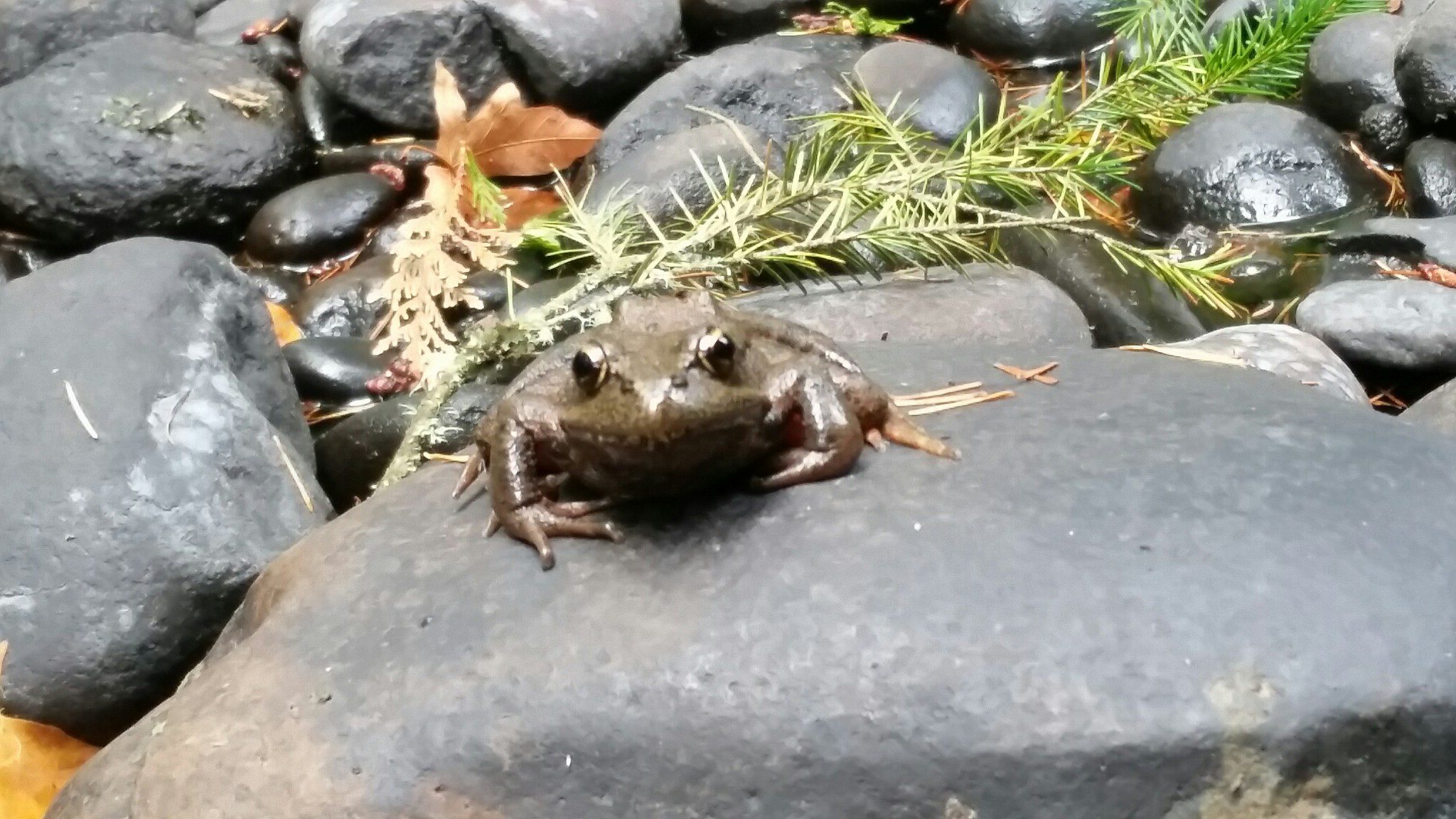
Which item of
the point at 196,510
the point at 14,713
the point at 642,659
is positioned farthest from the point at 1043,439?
the point at 14,713

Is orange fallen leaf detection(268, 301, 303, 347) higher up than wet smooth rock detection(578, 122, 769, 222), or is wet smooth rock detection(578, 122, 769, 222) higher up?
wet smooth rock detection(578, 122, 769, 222)

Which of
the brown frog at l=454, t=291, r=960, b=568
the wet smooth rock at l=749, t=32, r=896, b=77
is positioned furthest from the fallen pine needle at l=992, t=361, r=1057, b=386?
the wet smooth rock at l=749, t=32, r=896, b=77

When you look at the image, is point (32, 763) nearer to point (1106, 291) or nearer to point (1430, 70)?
point (1106, 291)

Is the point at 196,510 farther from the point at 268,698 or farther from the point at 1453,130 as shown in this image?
the point at 1453,130

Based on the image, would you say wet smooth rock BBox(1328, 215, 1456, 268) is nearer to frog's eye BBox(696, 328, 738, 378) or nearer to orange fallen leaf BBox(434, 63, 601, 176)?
orange fallen leaf BBox(434, 63, 601, 176)

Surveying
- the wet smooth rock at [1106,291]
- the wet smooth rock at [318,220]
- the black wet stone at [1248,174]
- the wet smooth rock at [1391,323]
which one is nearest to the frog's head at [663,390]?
the wet smooth rock at [1106,291]

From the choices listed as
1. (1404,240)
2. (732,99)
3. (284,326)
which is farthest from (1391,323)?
(284,326)
